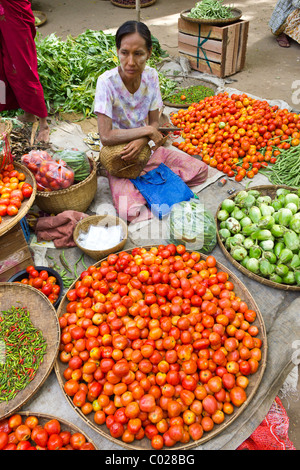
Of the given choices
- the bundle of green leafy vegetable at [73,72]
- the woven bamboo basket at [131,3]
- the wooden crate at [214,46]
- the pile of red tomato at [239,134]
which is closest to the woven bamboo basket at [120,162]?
the pile of red tomato at [239,134]

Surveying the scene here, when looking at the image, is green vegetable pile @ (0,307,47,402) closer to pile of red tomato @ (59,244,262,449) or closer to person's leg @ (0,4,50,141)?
pile of red tomato @ (59,244,262,449)

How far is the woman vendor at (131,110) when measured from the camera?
2.61 m

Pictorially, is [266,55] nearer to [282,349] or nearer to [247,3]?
[247,3]

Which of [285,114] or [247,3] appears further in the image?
[247,3]

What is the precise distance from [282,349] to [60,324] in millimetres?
1573

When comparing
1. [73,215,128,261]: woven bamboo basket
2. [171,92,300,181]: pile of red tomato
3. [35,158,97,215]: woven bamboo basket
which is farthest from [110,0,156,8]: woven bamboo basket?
[73,215,128,261]: woven bamboo basket

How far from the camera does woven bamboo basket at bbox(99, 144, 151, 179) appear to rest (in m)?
3.07

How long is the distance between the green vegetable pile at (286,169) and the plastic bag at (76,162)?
2.11m

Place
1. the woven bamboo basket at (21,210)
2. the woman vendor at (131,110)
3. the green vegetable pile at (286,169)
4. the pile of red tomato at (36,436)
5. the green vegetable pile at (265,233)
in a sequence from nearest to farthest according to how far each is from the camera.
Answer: the pile of red tomato at (36,436) < the woven bamboo basket at (21,210) < the green vegetable pile at (265,233) < the woman vendor at (131,110) < the green vegetable pile at (286,169)

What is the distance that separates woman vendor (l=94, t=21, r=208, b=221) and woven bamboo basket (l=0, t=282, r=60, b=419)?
1279 millimetres

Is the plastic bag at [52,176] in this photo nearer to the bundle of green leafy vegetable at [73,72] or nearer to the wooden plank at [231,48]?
the bundle of green leafy vegetable at [73,72]

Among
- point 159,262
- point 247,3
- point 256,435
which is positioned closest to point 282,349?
point 256,435

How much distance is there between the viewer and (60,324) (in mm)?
2176

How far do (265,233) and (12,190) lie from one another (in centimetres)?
214
